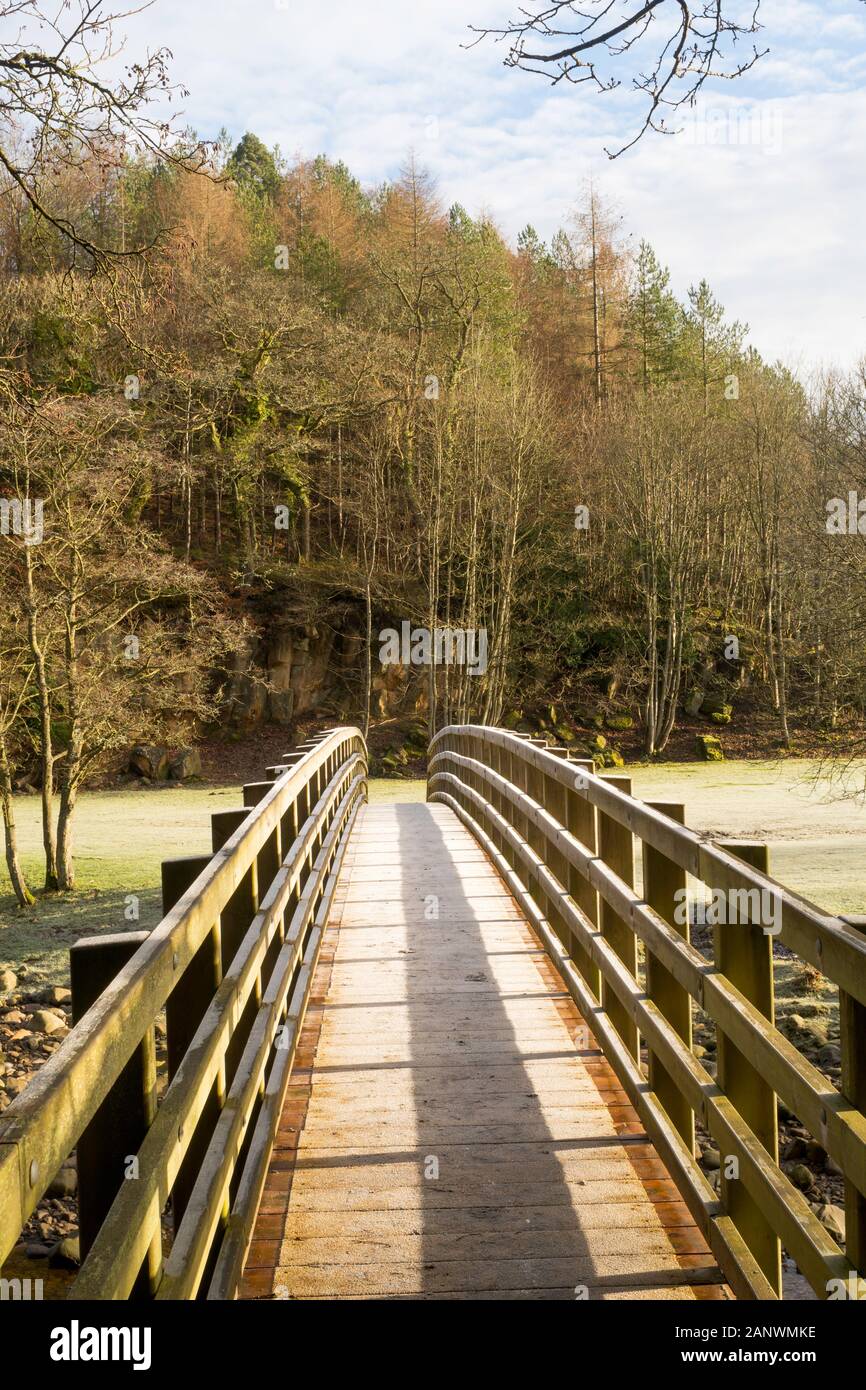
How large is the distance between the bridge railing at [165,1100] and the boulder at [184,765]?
28.2 meters

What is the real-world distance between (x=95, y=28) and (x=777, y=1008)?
34.0 ft

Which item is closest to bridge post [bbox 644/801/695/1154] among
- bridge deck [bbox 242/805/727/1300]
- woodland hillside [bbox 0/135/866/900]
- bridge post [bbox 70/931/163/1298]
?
bridge deck [bbox 242/805/727/1300]

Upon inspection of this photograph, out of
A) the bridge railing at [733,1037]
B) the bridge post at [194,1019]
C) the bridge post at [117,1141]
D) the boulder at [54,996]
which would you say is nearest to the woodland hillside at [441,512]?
the boulder at [54,996]

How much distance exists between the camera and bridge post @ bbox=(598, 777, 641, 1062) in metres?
4.68

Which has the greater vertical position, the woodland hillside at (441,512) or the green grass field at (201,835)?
the woodland hillside at (441,512)

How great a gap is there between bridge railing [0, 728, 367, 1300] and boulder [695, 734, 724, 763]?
104 ft

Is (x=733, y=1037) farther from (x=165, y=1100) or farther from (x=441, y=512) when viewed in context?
(x=441, y=512)

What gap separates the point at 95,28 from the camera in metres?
6.18

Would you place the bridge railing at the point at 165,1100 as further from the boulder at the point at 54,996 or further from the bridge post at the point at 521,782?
the boulder at the point at 54,996

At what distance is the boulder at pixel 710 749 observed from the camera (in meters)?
34.7

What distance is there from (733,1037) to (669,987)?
1.05 m

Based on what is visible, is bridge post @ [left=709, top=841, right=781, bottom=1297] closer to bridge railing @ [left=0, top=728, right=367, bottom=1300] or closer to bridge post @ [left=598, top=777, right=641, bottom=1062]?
bridge railing @ [left=0, top=728, right=367, bottom=1300]

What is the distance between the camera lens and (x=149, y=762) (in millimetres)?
32312

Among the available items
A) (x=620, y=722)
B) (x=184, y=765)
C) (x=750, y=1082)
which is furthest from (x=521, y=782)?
(x=620, y=722)
